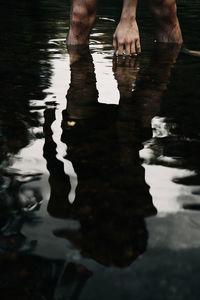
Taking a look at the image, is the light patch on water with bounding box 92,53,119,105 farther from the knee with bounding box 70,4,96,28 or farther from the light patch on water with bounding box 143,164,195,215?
the light patch on water with bounding box 143,164,195,215

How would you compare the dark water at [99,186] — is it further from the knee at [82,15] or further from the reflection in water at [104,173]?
the knee at [82,15]

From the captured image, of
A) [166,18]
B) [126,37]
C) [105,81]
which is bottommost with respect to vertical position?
[105,81]

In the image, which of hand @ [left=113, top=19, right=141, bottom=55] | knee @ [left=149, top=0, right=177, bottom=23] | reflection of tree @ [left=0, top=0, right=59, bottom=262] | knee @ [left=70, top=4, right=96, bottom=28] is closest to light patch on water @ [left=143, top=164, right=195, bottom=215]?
reflection of tree @ [left=0, top=0, right=59, bottom=262]

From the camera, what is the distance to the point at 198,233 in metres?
0.92

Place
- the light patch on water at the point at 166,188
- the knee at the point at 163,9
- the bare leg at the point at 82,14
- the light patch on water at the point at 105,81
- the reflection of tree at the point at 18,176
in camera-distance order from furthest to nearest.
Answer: the knee at the point at 163,9 → the bare leg at the point at 82,14 → the light patch on water at the point at 105,81 → the light patch on water at the point at 166,188 → the reflection of tree at the point at 18,176

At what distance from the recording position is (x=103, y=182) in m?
1.11

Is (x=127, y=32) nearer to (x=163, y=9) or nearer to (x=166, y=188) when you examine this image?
(x=163, y=9)

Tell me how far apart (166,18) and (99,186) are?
263 centimetres

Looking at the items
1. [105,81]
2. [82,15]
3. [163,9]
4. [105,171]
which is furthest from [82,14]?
[105,171]

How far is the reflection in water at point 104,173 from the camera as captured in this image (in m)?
0.86

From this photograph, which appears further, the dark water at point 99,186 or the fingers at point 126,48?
the fingers at point 126,48

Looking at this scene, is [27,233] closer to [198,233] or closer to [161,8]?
[198,233]

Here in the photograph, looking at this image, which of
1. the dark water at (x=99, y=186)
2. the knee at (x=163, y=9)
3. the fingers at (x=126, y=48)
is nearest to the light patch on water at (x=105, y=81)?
the dark water at (x=99, y=186)

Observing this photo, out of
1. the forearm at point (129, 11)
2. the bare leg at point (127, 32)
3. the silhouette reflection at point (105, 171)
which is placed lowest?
the silhouette reflection at point (105, 171)
